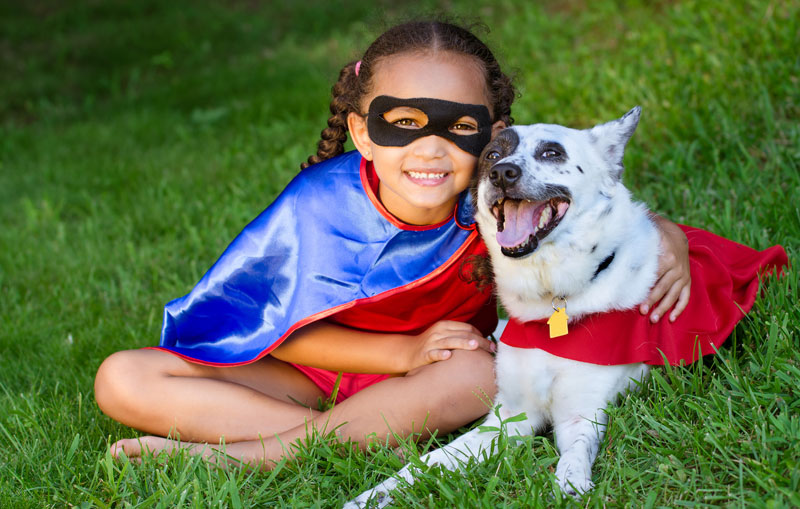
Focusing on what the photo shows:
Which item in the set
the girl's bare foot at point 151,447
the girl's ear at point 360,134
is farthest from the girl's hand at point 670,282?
the girl's bare foot at point 151,447

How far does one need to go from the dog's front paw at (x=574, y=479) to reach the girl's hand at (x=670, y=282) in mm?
596

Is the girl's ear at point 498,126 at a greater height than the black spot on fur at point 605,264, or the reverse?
the girl's ear at point 498,126

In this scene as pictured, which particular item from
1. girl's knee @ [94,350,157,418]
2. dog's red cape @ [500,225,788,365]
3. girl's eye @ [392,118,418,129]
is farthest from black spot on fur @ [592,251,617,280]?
girl's knee @ [94,350,157,418]

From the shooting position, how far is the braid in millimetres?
3061

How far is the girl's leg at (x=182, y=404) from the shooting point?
282 cm

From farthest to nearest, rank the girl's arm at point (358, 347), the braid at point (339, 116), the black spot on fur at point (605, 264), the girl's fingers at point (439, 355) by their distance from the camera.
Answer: the braid at point (339, 116)
the girl's arm at point (358, 347)
the girl's fingers at point (439, 355)
the black spot on fur at point (605, 264)

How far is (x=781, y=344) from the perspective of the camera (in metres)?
2.57

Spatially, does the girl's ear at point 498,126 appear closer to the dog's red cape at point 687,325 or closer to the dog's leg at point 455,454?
the dog's red cape at point 687,325

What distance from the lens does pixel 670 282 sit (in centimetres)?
262

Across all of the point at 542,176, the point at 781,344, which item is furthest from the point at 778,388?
the point at 542,176

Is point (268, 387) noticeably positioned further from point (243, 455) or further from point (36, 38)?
point (36, 38)

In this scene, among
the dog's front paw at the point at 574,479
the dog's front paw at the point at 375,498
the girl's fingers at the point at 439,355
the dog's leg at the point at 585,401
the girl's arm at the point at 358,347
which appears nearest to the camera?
the dog's front paw at the point at 574,479

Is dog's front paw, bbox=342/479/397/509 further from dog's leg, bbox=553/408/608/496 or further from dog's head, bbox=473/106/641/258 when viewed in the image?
dog's head, bbox=473/106/641/258

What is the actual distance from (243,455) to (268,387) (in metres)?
0.47
